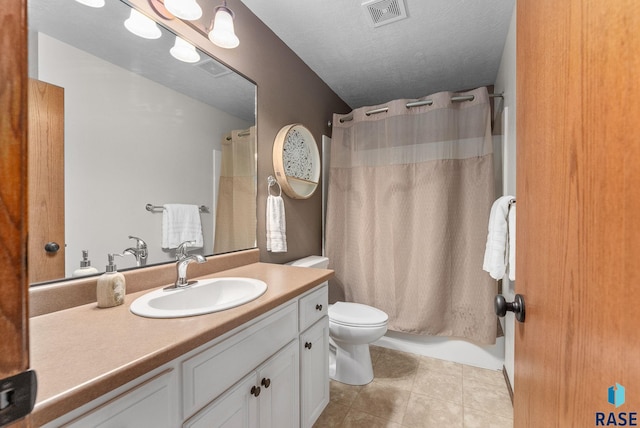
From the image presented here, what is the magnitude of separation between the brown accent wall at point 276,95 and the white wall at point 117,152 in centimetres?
38

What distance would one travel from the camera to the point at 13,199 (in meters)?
0.26

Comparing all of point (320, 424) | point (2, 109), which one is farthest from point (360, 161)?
point (2, 109)

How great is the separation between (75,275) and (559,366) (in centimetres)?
134

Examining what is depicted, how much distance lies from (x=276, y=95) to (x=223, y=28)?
0.64 meters

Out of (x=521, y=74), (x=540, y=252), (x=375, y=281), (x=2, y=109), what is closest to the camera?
(x=2, y=109)

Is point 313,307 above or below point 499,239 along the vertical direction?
below

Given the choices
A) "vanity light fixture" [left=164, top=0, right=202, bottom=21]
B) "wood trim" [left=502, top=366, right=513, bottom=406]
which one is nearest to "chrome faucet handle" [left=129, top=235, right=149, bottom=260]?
"vanity light fixture" [left=164, top=0, right=202, bottom=21]

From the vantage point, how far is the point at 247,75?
1.63 metres

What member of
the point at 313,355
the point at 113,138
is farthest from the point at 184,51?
the point at 313,355

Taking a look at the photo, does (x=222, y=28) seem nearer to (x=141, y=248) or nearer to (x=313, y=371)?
(x=141, y=248)

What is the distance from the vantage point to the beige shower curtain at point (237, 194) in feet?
4.86

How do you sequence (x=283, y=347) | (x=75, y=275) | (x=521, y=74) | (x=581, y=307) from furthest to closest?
(x=283, y=347), (x=75, y=275), (x=521, y=74), (x=581, y=307)

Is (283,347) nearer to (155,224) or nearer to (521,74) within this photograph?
(155,224)

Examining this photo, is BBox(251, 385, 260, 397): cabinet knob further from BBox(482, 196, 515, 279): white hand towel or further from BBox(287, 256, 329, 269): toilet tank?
BBox(482, 196, 515, 279): white hand towel
